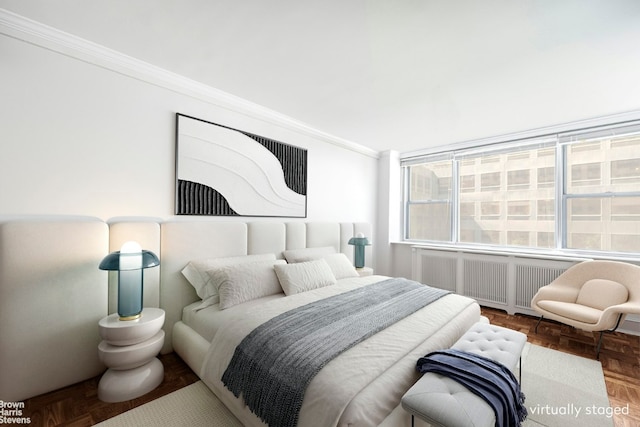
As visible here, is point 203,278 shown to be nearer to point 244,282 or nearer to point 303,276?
point 244,282

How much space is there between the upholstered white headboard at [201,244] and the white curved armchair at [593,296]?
2.84 m

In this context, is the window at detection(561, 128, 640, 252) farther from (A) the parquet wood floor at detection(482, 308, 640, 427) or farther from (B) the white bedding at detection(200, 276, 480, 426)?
(B) the white bedding at detection(200, 276, 480, 426)

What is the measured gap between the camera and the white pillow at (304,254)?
3.22 metres

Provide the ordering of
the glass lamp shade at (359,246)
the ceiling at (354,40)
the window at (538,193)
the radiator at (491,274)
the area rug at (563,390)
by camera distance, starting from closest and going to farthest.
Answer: the ceiling at (354,40), the area rug at (563,390), the window at (538,193), the radiator at (491,274), the glass lamp shade at (359,246)

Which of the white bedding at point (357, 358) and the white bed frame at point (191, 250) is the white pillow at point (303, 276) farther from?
the white bed frame at point (191, 250)

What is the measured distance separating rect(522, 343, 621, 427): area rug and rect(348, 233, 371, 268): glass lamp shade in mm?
2035

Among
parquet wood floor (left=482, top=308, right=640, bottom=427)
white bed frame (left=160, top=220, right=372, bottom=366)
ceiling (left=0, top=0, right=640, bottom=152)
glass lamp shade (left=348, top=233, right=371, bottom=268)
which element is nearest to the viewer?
ceiling (left=0, top=0, right=640, bottom=152)

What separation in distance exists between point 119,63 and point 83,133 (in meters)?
0.63

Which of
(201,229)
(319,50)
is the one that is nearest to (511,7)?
(319,50)

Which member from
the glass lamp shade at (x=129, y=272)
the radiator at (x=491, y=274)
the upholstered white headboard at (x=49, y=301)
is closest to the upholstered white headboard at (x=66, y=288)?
the upholstered white headboard at (x=49, y=301)

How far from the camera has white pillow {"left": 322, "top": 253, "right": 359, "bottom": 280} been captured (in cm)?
323

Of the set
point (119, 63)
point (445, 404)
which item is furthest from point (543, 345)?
point (119, 63)

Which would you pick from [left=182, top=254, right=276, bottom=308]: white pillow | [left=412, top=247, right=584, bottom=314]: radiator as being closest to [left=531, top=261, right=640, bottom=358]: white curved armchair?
[left=412, top=247, right=584, bottom=314]: radiator

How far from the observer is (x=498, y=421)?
1.26 metres
